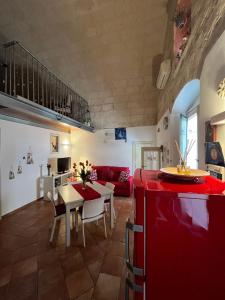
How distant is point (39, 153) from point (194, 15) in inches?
181

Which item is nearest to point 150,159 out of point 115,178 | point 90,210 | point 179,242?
point 115,178

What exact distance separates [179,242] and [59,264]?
200cm

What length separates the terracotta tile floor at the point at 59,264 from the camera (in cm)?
167

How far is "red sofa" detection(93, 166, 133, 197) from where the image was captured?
4977mm

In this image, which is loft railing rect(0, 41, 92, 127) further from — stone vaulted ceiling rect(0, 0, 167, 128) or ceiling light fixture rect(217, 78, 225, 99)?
ceiling light fixture rect(217, 78, 225, 99)

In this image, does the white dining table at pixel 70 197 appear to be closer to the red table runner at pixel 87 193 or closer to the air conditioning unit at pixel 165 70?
the red table runner at pixel 87 193

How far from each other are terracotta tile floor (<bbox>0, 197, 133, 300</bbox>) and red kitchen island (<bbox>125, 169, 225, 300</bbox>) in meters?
0.86

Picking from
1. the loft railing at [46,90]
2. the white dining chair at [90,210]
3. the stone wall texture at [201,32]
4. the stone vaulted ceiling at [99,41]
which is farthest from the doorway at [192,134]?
the loft railing at [46,90]

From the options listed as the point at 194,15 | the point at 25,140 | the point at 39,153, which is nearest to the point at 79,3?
the point at 194,15

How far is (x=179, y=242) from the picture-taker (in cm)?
74

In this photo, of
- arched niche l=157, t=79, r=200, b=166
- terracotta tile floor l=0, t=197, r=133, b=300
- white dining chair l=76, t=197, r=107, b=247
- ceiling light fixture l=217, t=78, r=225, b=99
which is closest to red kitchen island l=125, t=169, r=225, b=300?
ceiling light fixture l=217, t=78, r=225, b=99

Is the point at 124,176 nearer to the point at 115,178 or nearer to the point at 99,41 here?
the point at 115,178

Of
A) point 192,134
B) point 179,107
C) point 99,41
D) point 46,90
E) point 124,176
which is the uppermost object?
point 99,41

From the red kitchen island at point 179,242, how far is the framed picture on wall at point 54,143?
16.5 ft
